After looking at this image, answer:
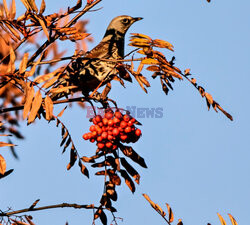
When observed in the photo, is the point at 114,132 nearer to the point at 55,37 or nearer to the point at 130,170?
the point at 130,170

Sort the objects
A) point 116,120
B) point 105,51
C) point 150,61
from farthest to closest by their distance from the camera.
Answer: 1. point 105,51
2. point 116,120
3. point 150,61

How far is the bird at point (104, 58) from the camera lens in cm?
267

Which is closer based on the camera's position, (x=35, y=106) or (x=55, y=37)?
(x=35, y=106)

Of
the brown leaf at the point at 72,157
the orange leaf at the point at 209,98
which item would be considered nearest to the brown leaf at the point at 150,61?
the orange leaf at the point at 209,98

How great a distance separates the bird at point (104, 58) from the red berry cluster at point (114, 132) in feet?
0.98

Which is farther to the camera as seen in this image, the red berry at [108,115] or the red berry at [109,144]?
the red berry at [108,115]

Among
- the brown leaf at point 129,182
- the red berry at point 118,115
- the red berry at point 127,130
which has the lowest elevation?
the brown leaf at point 129,182

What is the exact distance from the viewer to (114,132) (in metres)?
2.66

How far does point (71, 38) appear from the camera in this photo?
2547 millimetres

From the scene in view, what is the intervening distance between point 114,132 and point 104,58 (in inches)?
73.2

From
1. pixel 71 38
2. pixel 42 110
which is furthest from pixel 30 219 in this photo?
pixel 71 38

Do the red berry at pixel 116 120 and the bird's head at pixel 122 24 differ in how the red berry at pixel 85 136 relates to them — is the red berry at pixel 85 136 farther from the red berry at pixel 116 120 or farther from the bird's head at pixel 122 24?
the bird's head at pixel 122 24

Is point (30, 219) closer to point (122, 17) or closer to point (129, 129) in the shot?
point (129, 129)

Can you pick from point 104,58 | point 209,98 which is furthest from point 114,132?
point 104,58
